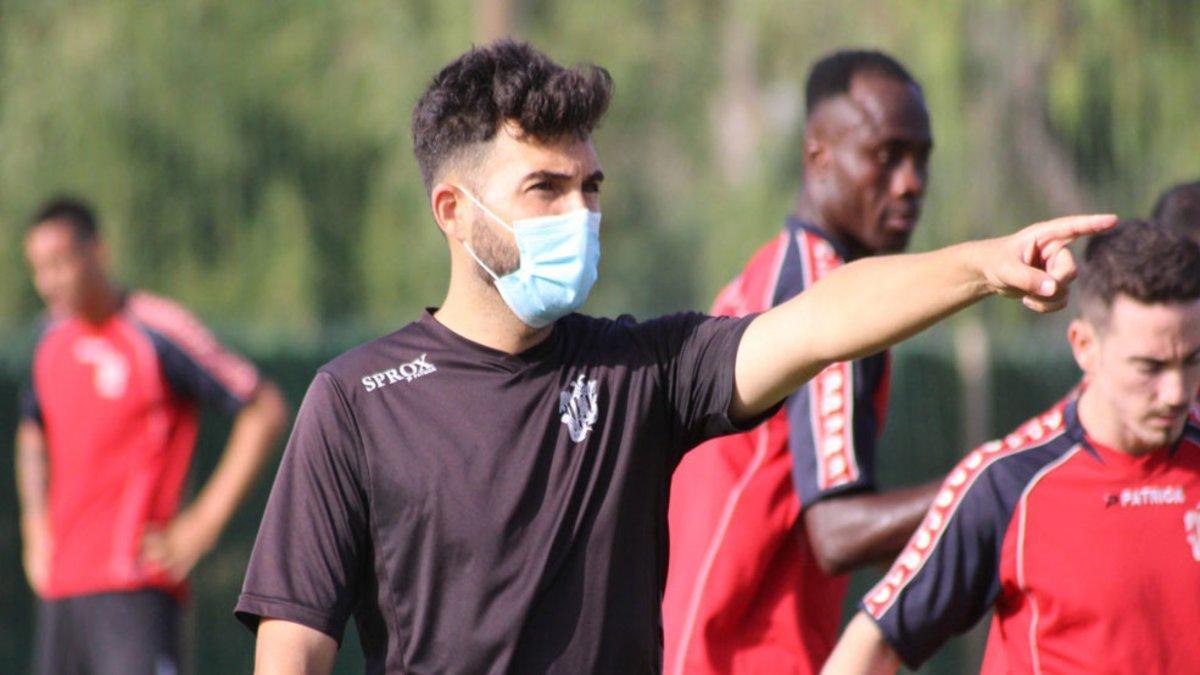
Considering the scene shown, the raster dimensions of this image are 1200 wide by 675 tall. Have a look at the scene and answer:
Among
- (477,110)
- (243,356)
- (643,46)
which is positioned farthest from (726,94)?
(477,110)

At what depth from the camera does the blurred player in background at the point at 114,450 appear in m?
7.59

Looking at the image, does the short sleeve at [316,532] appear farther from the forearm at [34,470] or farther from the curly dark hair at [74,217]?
the forearm at [34,470]

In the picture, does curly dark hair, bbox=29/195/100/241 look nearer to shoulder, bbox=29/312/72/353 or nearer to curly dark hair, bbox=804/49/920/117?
shoulder, bbox=29/312/72/353

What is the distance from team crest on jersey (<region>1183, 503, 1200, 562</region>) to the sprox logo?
171 cm

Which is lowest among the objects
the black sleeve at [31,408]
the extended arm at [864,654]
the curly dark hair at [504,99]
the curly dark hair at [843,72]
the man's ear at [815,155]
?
the extended arm at [864,654]

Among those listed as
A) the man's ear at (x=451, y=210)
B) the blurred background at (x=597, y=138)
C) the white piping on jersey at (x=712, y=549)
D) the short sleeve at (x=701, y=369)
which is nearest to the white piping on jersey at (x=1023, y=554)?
the white piping on jersey at (x=712, y=549)

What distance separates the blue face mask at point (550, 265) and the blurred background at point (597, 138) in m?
7.18

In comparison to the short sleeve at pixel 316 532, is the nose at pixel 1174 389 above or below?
above

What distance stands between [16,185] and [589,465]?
1032cm

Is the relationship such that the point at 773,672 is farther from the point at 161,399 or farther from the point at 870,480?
the point at 161,399

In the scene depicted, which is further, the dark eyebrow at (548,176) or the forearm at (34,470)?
the forearm at (34,470)

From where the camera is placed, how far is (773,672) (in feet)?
14.0

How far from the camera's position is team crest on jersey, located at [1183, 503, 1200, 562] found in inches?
156

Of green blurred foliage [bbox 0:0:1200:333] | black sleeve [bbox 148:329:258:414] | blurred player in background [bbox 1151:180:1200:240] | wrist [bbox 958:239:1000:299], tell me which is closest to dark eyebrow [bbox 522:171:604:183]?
wrist [bbox 958:239:1000:299]
